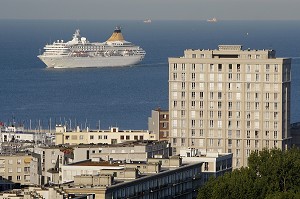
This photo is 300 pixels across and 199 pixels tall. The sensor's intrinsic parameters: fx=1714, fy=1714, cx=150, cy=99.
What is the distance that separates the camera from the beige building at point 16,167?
94062mm

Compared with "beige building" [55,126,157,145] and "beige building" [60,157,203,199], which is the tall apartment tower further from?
"beige building" [60,157,203,199]

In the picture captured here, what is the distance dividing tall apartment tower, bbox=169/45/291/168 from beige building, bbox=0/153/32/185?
992 cm

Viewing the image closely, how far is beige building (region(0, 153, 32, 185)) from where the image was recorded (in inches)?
3703

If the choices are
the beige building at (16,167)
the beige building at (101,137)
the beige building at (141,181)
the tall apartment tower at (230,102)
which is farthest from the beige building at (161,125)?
the beige building at (141,181)

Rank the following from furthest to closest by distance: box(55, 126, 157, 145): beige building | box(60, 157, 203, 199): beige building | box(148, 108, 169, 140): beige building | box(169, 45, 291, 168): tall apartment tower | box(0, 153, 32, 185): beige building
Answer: box(55, 126, 157, 145): beige building, box(148, 108, 169, 140): beige building, box(169, 45, 291, 168): tall apartment tower, box(0, 153, 32, 185): beige building, box(60, 157, 203, 199): beige building

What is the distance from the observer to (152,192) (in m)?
73.8

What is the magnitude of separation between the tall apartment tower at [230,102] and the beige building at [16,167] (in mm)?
9919

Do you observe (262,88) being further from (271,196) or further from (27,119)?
(27,119)

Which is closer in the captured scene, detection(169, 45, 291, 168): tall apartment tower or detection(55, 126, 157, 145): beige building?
detection(169, 45, 291, 168): tall apartment tower

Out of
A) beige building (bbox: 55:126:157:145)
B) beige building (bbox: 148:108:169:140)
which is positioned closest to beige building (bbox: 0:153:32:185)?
→ beige building (bbox: 55:126:157:145)

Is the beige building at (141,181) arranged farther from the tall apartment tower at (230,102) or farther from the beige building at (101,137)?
the beige building at (101,137)

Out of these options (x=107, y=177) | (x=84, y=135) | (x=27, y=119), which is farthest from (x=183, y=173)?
(x=27, y=119)

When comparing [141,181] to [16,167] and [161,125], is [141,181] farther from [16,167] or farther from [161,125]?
[161,125]

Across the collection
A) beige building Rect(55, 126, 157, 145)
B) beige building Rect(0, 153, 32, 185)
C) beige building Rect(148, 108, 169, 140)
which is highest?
beige building Rect(148, 108, 169, 140)
